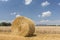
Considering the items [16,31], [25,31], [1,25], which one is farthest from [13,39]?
[1,25]

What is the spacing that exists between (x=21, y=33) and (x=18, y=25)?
0.89 m

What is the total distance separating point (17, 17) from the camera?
1190 centimetres

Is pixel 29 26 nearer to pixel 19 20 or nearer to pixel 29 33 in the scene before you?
pixel 29 33

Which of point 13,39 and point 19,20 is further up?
point 19,20

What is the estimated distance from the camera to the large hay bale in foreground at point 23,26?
10.9m

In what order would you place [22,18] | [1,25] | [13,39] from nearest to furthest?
[13,39] → [22,18] → [1,25]

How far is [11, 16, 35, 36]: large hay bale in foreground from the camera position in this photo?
1089cm

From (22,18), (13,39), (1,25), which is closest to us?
(13,39)

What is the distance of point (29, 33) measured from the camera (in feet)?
35.7

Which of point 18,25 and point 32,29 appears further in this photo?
point 18,25

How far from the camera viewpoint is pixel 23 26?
11227mm

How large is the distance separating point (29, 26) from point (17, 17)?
4.38 ft

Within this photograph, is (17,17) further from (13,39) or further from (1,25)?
(1,25)

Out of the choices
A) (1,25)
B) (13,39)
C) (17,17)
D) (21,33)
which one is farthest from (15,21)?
A: (1,25)
